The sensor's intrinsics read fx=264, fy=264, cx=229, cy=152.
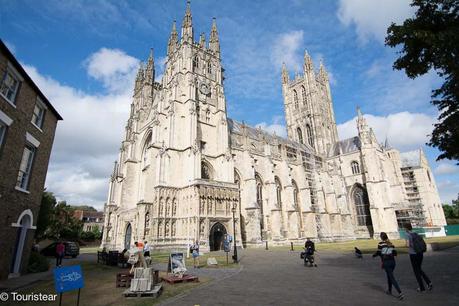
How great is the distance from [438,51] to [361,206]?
47332 millimetres

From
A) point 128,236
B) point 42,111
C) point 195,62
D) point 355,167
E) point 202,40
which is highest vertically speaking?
point 202,40

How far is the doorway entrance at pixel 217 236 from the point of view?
96.7ft

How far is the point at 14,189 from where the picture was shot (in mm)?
11156

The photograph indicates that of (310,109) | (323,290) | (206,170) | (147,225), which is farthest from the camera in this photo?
(310,109)

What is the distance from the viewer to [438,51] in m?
8.98

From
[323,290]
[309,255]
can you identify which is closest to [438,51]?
[323,290]

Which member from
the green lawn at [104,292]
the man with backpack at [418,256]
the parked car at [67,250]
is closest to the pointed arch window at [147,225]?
the parked car at [67,250]

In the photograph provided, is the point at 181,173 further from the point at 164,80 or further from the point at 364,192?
the point at 364,192

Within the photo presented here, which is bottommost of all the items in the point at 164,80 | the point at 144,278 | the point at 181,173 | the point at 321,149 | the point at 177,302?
the point at 177,302

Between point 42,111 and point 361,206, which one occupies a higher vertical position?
point 42,111

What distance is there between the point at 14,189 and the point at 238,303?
1048cm

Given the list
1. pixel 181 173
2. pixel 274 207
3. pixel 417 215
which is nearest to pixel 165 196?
pixel 181 173

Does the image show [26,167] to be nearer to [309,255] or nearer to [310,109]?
[309,255]

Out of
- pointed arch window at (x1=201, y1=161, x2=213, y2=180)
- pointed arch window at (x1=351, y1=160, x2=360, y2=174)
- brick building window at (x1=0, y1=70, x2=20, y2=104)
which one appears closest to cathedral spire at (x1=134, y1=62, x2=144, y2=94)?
pointed arch window at (x1=201, y1=161, x2=213, y2=180)
